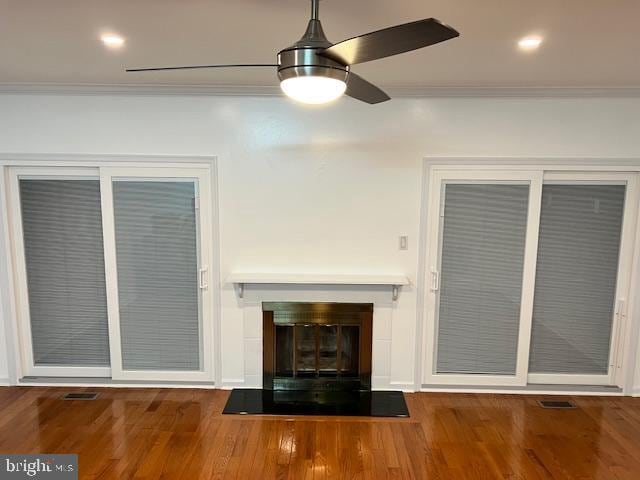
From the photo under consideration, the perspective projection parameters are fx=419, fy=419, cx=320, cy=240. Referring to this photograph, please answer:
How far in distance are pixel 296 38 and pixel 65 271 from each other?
9.27ft

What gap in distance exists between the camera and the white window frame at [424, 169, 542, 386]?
3.40m

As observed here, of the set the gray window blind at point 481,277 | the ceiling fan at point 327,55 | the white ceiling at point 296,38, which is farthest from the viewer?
the gray window blind at point 481,277

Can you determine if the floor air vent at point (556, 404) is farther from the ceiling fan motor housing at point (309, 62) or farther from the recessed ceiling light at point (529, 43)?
the ceiling fan motor housing at point (309, 62)

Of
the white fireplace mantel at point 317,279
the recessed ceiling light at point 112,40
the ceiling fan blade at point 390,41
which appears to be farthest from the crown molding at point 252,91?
the ceiling fan blade at point 390,41

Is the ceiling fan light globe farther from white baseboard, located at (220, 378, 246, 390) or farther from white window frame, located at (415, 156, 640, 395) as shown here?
white baseboard, located at (220, 378, 246, 390)

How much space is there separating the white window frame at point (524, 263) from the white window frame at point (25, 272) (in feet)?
9.24

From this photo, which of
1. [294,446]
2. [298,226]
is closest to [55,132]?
[298,226]

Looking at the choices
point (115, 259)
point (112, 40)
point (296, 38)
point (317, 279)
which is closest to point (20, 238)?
point (115, 259)

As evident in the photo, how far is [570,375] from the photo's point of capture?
12.0ft

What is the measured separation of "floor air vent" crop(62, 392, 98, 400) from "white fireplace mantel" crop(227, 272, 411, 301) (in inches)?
60.0

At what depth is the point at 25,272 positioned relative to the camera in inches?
142

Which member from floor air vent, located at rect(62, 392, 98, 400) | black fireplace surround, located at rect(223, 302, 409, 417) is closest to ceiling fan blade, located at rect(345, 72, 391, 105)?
black fireplace surround, located at rect(223, 302, 409, 417)

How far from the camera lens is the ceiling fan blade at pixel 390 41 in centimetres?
123

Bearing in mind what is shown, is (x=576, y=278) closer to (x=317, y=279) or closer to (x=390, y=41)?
(x=317, y=279)
